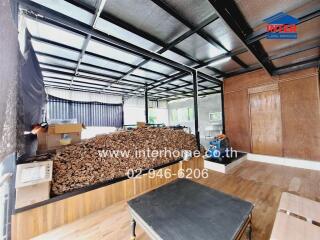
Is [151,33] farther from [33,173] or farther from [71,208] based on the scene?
[71,208]

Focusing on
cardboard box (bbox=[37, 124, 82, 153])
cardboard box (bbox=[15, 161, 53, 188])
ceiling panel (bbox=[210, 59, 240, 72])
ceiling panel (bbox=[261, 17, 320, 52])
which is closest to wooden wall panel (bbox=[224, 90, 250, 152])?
ceiling panel (bbox=[210, 59, 240, 72])

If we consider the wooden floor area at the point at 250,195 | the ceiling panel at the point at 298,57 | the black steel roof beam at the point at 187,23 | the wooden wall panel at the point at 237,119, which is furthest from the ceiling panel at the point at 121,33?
the wooden wall panel at the point at 237,119

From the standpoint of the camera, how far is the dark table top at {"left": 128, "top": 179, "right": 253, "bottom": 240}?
1.11 meters

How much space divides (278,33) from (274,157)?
3732 millimetres

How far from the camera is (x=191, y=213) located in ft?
4.48

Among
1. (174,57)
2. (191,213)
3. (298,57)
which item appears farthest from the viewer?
(174,57)

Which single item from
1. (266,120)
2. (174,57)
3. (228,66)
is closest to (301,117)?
(266,120)

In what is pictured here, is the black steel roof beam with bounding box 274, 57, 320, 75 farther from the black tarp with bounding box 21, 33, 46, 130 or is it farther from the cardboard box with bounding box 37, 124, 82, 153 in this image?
the black tarp with bounding box 21, 33, 46, 130

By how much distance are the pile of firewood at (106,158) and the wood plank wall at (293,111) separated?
3390 millimetres

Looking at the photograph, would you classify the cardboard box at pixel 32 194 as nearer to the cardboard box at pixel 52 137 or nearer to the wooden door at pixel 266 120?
the cardboard box at pixel 52 137

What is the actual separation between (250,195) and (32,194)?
11.6 ft

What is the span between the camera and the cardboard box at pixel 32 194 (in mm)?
1687

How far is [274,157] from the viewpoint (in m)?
4.49

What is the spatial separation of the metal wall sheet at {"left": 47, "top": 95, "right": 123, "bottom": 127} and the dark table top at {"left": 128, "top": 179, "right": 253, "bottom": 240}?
7289 millimetres
